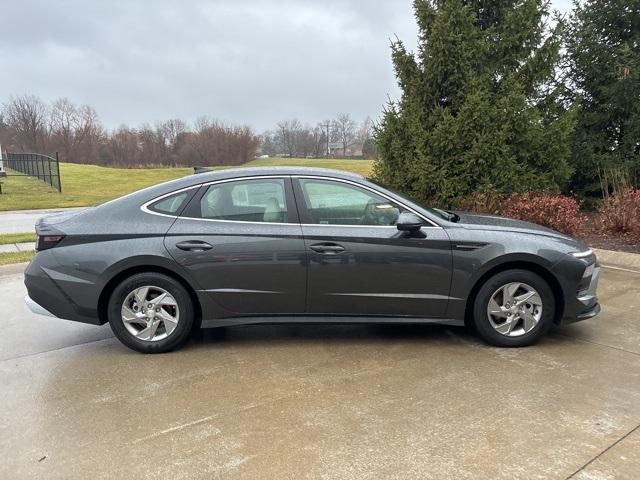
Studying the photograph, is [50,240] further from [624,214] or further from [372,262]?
[624,214]

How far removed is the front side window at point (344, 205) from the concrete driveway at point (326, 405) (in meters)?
1.10

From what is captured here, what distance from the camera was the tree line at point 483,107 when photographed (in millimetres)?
8977

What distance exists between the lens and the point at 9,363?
395 cm

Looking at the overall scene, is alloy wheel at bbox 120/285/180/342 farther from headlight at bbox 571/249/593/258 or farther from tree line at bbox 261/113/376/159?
tree line at bbox 261/113/376/159

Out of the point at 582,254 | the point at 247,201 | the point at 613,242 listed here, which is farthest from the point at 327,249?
the point at 613,242

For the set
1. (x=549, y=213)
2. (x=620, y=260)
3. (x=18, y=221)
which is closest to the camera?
(x=620, y=260)

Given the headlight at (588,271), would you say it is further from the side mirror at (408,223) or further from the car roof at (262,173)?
the car roof at (262,173)

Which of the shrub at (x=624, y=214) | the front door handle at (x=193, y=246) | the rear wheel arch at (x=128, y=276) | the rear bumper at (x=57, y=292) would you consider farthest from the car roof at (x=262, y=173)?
the shrub at (x=624, y=214)

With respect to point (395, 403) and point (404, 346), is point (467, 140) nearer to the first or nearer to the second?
point (404, 346)

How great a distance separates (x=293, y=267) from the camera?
3932 millimetres

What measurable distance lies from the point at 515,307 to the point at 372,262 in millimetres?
1259

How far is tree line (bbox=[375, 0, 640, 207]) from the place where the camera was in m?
8.98

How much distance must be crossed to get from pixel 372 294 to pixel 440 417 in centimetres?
124

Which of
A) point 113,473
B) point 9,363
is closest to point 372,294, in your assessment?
point 113,473
